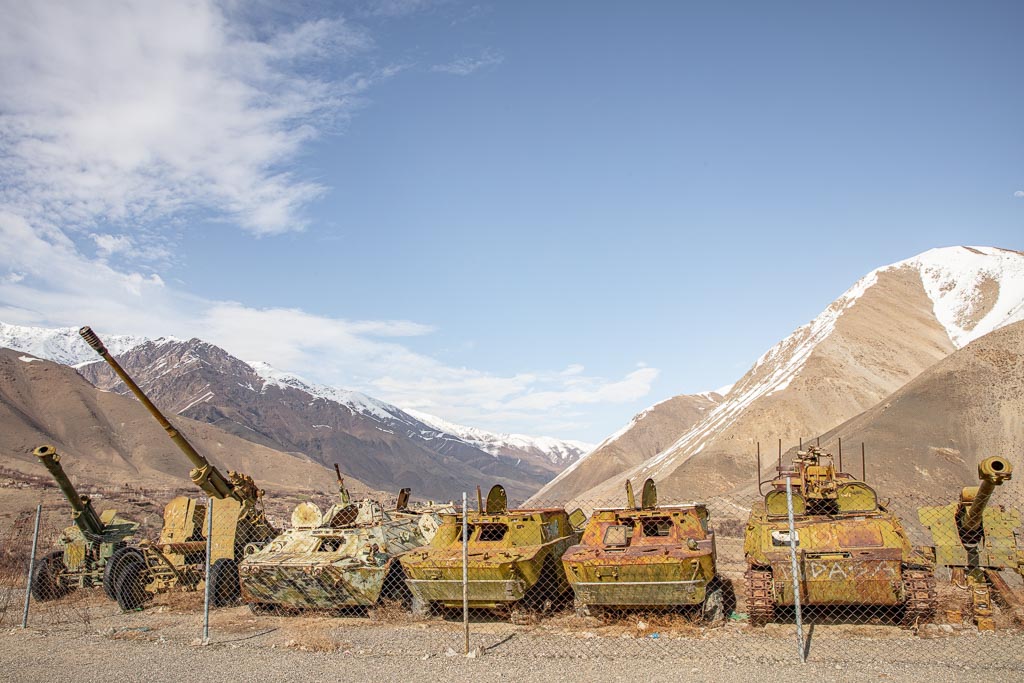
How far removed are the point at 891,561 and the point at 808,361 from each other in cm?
6232

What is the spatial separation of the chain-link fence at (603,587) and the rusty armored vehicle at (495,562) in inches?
1.3

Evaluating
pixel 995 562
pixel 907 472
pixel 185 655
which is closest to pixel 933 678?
pixel 995 562

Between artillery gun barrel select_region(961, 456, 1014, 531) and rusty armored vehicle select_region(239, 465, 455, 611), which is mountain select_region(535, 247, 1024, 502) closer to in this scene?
rusty armored vehicle select_region(239, 465, 455, 611)

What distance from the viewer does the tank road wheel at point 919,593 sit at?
35.2 ft

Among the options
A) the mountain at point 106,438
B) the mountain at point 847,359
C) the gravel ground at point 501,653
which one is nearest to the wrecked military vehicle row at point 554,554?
the gravel ground at point 501,653

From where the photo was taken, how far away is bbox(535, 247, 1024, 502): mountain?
58.7 m

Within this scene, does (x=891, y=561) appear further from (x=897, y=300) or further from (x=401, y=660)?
(x=897, y=300)

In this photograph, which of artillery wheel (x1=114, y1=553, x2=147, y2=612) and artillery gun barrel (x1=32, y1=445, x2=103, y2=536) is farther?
artillery gun barrel (x1=32, y1=445, x2=103, y2=536)

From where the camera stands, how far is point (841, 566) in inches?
437

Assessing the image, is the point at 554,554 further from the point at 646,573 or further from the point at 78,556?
the point at 78,556

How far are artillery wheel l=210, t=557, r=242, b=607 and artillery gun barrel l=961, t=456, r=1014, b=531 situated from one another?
535 inches

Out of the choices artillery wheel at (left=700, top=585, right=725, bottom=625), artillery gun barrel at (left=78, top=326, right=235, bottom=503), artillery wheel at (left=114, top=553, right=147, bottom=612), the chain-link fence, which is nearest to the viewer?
the chain-link fence

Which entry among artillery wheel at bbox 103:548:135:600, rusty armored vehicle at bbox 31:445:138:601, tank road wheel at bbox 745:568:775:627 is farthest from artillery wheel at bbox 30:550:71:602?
tank road wheel at bbox 745:568:775:627

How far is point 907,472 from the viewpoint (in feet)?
128
